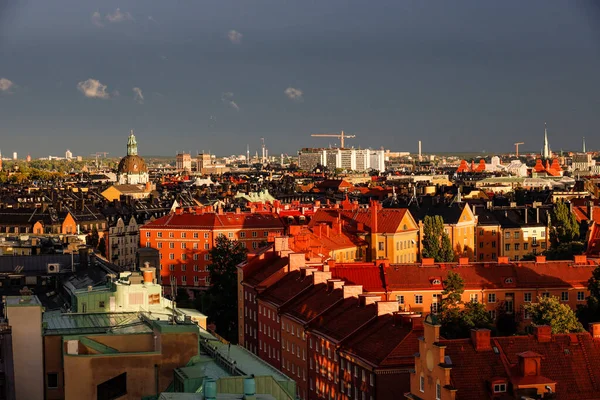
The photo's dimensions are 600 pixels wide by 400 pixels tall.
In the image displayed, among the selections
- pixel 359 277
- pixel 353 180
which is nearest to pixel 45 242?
pixel 359 277

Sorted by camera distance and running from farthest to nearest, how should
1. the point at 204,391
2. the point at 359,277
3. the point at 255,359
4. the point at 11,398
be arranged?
the point at 359,277, the point at 255,359, the point at 11,398, the point at 204,391

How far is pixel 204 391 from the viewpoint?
17.1 meters

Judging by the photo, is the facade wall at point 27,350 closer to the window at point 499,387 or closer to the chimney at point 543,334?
the window at point 499,387

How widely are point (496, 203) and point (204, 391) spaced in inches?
3192

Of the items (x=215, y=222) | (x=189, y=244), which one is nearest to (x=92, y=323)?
(x=189, y=244)

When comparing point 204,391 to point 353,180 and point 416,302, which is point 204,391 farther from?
point 353,180

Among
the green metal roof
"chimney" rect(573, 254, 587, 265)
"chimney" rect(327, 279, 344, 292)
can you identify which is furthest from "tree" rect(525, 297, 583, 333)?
the green metal roof

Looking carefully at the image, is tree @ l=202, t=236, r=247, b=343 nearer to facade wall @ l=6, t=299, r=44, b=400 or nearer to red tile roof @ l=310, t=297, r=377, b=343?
red tile roof @ l=310, t=297, r=377, b=343

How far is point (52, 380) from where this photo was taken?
71.3 feet

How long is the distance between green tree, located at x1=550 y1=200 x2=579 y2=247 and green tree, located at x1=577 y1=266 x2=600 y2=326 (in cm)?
2578

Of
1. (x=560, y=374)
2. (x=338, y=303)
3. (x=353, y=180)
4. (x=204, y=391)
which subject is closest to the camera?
(x=204, y=391)

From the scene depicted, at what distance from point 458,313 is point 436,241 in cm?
2494

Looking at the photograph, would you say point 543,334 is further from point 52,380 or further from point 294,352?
point 294,352

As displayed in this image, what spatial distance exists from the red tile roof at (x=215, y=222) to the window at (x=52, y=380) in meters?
51.7
